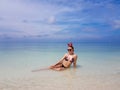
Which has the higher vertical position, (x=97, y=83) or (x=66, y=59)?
(x=66, y=59)

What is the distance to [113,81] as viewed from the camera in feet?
20.2

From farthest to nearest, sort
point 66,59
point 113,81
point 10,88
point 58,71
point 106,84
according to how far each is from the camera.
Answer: point 66,59 < point 58,71 < point 113,81 < point 106,84 < point 10,88

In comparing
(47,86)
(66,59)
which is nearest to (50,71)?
(66,59)

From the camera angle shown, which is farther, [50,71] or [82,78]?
[50,71]

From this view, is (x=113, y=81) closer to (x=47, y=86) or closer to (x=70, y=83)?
(x=70, y=83)

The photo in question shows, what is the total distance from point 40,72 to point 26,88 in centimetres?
219

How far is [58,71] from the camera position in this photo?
24.7 feet

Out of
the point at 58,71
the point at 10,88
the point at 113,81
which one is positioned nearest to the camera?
the point at 10,88

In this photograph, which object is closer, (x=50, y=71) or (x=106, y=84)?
(x=106, y=84)

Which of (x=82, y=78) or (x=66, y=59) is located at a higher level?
(x=66, y=59)

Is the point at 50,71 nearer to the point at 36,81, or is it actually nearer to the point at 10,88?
the point at 36,81

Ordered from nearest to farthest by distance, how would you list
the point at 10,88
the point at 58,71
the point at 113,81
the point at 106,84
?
the point at 10,88, the point at 106,84, the point at 113,81, the point at 58,71

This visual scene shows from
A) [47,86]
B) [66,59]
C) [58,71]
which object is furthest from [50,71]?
[47,86]

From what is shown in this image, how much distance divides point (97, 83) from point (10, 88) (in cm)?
257
